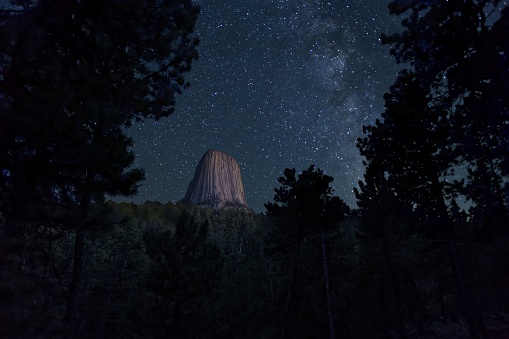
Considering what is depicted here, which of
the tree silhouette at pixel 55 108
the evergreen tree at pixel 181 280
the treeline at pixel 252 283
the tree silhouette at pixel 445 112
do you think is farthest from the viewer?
the evergreen tree at pixel 181 280

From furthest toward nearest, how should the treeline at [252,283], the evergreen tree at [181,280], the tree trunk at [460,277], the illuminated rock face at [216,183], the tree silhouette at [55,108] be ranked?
the illuminated rock face at [216,183]
the evergreen tree at [181,280]
the treeline at [252,283]
the tree trunk at [460,277]
the tree silhouette at [55,108]

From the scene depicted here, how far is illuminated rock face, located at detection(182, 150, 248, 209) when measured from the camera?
129 metres

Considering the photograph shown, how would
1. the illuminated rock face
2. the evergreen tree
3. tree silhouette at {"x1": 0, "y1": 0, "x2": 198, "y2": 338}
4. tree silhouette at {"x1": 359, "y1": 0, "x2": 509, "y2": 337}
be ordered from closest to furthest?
tree silhouette at {"x1": 0, "y1": 0, "x2": 198, "y2": 338} < tree silhouette at {"x1": 359, "y1": 0, "x2": 509, "y2": 337} < the evergreen tree < the illuminated rock face

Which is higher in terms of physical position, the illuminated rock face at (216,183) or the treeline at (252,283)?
the illuminated rock face at (216,183)

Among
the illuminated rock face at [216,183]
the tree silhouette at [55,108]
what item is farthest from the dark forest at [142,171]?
the illuminated rock face at [216,183]

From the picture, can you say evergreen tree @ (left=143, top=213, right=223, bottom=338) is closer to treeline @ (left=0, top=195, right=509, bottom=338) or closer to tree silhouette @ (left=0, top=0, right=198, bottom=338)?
treeline @ (left=0, top=195, right=509, bottom=338)

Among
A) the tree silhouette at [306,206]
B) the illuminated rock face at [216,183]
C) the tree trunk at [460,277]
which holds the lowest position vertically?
the tree trunk at [460,277]

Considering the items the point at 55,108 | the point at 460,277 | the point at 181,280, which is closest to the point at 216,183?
the point at 181,280

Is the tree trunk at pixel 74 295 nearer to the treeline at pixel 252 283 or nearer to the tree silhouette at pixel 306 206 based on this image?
the treeline at pixel 252 283

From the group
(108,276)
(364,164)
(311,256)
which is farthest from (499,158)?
(108,276)

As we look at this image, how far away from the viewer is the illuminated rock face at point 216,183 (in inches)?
5070

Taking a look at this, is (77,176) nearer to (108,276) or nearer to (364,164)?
(364,164)

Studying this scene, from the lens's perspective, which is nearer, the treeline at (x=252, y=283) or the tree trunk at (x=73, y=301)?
the tree trunk at (x=73, y=301)

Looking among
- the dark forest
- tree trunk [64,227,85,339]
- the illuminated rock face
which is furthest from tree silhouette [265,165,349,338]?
the illuminated rock face
